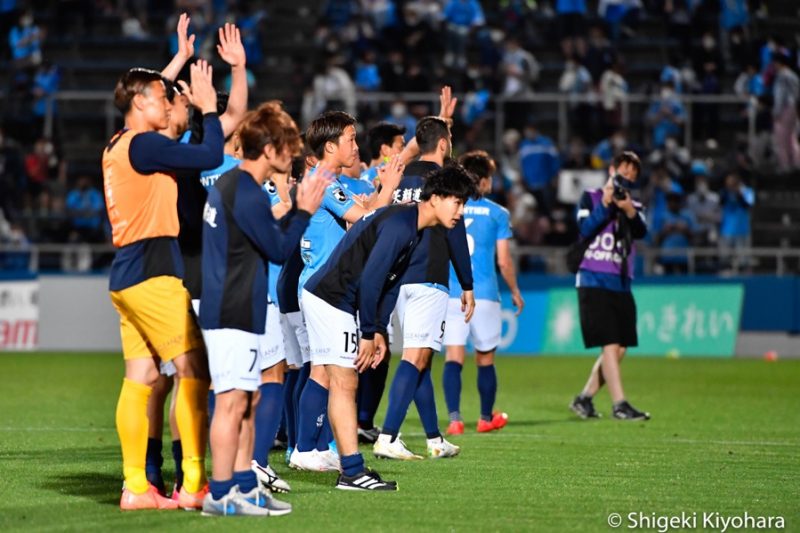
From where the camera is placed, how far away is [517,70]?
28.8m

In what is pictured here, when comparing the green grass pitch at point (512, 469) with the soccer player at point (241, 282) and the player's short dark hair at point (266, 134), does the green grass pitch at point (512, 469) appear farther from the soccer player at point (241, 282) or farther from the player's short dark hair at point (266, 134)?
the player's short dark hair at point (266, 134)

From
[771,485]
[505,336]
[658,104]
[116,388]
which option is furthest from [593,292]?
[658,104]

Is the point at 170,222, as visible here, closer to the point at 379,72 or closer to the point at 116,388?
the point at 116,388

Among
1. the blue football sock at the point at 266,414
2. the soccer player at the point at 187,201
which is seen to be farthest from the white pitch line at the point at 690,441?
the soccer player at the point at 187,201

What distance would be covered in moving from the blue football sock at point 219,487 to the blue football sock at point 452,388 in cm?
561

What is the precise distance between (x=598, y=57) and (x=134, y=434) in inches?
864

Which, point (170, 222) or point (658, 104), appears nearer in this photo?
point (170, 222)

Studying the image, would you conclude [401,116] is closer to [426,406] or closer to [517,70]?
[517,70]

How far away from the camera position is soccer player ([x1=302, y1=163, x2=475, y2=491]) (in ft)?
29.0

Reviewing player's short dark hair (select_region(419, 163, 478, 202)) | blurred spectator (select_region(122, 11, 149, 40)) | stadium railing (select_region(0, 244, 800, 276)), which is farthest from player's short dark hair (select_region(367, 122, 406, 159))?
blurred spectator (select_region(122, 11, 149, 40))

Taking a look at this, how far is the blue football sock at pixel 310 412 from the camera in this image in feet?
33.0

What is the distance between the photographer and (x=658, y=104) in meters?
27.9

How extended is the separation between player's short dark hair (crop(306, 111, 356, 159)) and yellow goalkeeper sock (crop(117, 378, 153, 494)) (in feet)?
8.41

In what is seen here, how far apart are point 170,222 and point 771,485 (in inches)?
172
